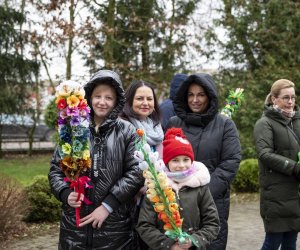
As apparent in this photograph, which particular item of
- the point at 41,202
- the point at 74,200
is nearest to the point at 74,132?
the point at 74,200

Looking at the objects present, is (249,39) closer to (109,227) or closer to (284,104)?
(284,104)

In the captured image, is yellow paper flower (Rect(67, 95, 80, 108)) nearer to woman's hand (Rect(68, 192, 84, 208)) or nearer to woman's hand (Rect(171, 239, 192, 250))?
woman's hand (Rect(68, 192, 84, 208))

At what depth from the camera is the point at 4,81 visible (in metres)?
18.6

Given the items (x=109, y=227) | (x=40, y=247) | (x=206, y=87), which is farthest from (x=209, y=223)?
(x=40, y=247)

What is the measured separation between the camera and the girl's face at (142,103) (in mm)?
3873

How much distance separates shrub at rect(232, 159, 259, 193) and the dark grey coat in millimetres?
6465

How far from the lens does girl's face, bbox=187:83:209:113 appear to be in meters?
3.81

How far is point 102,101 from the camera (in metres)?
3.28

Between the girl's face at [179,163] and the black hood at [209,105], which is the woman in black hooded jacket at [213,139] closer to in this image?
the black hood at [209,105]

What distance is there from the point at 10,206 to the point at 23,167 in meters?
11.0

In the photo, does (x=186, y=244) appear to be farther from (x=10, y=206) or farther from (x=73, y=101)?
(x=10, y=206)

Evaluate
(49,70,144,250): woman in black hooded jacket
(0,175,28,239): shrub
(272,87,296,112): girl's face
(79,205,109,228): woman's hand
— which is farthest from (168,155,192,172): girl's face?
(0,175,28,239): shrub

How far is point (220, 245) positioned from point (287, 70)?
38.3ft

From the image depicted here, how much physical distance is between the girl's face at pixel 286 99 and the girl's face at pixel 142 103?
1.36m
